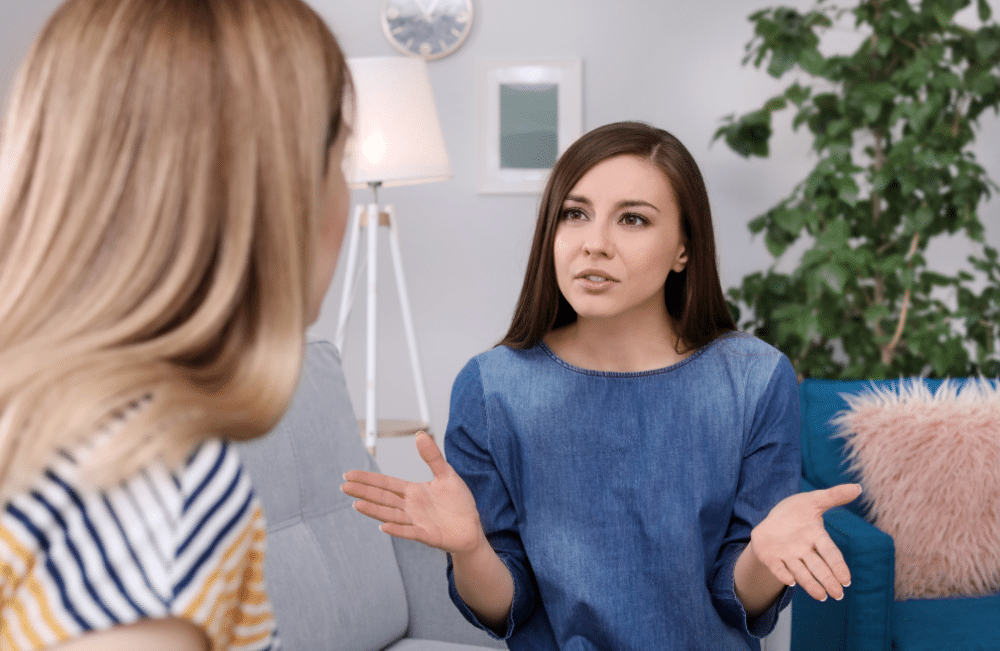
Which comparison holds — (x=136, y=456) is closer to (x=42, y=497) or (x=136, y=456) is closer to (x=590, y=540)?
(x=42, y=497)

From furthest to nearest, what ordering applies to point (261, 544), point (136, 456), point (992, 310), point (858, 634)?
point (992, 310) < point (858, 634) < point (261, 544) < point (136, 456)

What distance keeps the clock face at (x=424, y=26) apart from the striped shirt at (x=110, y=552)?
3.00m

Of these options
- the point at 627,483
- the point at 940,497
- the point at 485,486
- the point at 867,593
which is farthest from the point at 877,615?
the point at 485,486

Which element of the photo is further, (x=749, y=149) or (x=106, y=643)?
(x=749, y=149)

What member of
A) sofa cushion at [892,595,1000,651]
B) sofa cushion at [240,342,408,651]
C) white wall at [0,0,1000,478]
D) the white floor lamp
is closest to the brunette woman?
sofa cushion at [240,342,408,651]

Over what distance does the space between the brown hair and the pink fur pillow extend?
2.41 feet

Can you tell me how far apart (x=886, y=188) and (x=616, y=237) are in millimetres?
1774

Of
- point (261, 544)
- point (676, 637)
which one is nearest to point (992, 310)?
point (676, 637)

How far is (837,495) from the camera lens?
937 mm

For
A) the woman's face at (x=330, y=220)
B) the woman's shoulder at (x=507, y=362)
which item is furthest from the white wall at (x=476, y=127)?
the woman's face at (x=330, y=220)

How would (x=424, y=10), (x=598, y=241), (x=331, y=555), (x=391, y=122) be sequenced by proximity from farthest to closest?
(x=424, y=10), (x=391, y=122), (x=331, y=555), (x=598, y=241)

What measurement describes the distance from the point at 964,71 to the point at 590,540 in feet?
6.99

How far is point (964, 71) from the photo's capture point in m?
2.48

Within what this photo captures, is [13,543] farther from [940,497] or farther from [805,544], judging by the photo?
[940,497]
